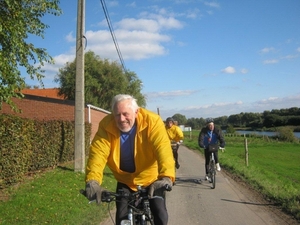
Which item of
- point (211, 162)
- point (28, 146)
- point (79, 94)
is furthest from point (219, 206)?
point (79, 94)

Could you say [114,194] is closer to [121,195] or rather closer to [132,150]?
[121,195]

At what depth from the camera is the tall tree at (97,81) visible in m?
40.2

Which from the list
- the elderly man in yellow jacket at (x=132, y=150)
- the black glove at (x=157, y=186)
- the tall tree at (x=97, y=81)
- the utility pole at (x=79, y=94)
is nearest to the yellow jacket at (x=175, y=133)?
the utility pole at (x=79, y=94)

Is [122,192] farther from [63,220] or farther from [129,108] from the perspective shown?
[63,220]

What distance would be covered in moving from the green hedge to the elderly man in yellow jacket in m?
5.35

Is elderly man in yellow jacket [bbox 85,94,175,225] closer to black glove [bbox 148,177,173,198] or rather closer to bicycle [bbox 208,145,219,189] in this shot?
black glove [bbox 148,177,173,198]

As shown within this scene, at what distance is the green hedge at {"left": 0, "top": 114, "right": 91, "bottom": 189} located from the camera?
864 cm

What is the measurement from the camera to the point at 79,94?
12.2 m

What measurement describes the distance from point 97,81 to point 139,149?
3760 cm

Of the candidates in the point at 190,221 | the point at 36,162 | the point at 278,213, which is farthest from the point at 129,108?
the point at 36,162

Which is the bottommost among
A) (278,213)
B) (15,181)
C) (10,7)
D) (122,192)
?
(278,213)

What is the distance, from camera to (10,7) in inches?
343

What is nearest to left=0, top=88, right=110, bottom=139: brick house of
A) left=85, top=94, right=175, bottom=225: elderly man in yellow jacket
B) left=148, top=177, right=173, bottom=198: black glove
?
left=85, top=94, right=175, bottom=225: elderly man in yellow jacket

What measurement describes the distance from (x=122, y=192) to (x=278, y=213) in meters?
5.13
